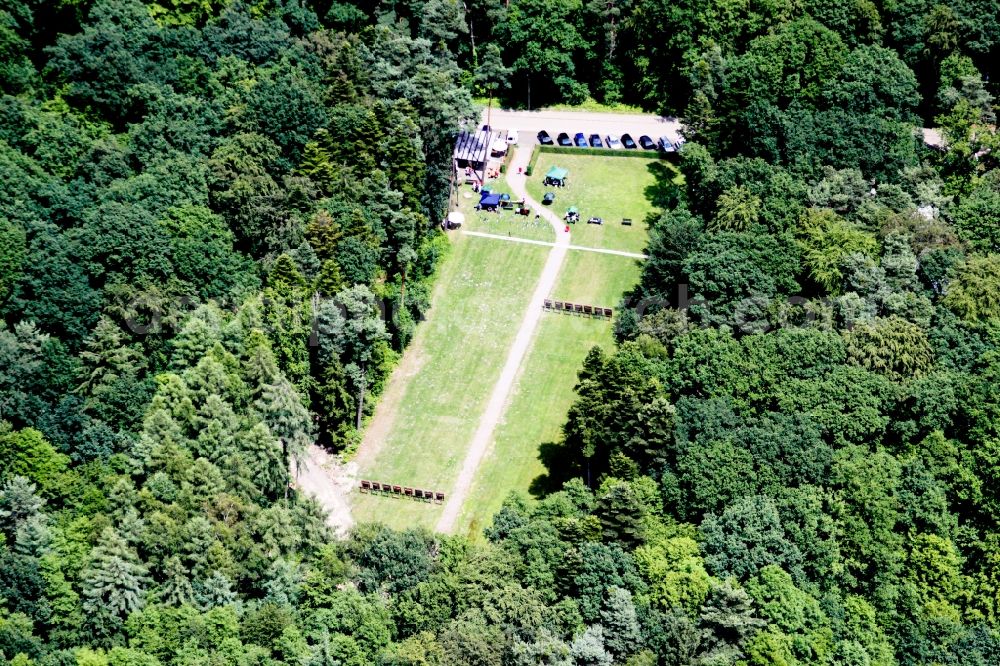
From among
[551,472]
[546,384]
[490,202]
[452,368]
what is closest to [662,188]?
[490,202]

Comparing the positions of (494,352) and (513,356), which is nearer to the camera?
(513,356)

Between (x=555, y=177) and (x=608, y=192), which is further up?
(x=555, y=177)

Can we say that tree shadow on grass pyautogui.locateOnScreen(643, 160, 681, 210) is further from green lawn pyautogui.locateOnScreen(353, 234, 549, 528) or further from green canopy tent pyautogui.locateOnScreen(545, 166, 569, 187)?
green lawn pyautogui.locateOnScreen(353, 234, 549, 528)

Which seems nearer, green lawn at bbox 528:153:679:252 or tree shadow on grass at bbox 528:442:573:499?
tree shadow on grass at bbox 528:442:573:499

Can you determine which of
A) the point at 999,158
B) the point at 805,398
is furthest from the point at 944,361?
the point at 999,158

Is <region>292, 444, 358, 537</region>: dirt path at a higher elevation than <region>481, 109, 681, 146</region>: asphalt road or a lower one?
lower

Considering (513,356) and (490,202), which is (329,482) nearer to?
(513,356)

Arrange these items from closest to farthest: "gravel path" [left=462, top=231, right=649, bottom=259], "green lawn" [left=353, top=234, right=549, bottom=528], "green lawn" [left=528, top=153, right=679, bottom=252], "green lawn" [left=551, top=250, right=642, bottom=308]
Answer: "green lawn" [left=353, top=234, right=549, bottom=528]
"green lawn" [left=551, top=250, right=642, bottom=308]
"gravel path" [left=462, top=231, right=649, bottom=259]
"green lawn" [left=528, top=153, right=679, bottom=252]

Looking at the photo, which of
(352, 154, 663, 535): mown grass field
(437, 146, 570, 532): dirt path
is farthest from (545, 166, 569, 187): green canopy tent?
(437, 146, 570, 532): dirt path
